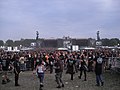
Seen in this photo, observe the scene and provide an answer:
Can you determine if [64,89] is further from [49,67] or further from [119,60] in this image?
[49,67]

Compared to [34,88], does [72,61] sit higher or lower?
higher

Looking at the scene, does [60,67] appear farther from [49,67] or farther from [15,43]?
[15,43]

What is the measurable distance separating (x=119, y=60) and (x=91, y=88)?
984 cm

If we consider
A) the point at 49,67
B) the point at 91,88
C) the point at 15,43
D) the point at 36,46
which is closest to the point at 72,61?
the point at 91,88

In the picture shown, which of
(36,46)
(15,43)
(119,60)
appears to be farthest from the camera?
(15,43)

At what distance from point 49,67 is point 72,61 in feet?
30.7

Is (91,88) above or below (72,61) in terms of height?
below

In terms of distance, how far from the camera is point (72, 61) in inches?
861

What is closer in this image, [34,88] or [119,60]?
[34,88]

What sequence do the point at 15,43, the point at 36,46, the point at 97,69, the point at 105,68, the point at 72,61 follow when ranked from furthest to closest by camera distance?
the point at 15,43
the point at 36,46
the point at 105,68
the point at 72,61
the point at 97,69

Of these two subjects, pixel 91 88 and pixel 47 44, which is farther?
pixel 47 44

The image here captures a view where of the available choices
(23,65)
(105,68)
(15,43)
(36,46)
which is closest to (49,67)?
(23,65)

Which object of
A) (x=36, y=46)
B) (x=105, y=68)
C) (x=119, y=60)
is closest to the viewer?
(x=119, y=60)

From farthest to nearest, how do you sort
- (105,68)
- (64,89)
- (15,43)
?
1. (15,43)
2. (105,68)
3. (64,89)
